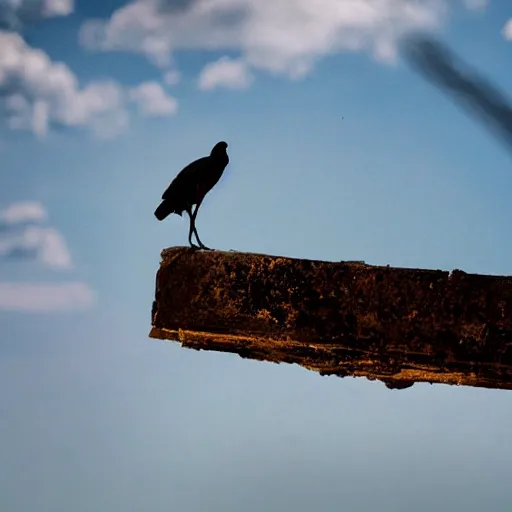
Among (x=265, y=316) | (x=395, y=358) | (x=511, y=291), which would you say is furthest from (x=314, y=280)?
(x=511, y=291)

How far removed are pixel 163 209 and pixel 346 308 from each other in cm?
137

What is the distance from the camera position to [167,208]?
308cm

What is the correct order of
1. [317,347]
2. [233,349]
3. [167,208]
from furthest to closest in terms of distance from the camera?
[167,208] → [233,349] → [317,347]

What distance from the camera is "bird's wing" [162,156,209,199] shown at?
10.0 ft

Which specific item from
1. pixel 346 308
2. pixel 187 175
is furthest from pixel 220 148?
pixel 346 308

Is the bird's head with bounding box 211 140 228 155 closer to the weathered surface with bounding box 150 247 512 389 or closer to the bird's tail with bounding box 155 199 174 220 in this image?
the bird's tail with bounding box 155 199 174 220

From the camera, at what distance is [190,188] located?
9.99 ft

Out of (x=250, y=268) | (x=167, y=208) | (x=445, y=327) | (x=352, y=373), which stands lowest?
(x=352, y=373)

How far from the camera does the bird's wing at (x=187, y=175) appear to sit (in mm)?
3053

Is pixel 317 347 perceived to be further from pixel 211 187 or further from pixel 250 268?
pixel 211 187

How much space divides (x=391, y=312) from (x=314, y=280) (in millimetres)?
219

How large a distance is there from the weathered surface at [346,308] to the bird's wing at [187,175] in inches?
42.9

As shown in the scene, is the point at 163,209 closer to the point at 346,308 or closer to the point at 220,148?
the point at 220,148

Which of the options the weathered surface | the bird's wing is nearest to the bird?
the bird's wing
